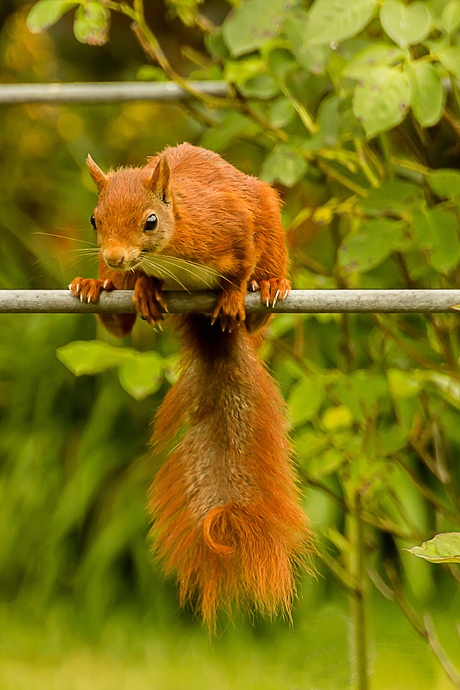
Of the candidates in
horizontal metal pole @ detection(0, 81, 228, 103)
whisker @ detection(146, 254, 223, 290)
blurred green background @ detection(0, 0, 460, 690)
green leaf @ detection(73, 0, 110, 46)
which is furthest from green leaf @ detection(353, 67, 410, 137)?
horizontal metal pole @ detection(0, 81, 228, 103)

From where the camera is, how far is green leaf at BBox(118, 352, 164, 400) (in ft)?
3.95

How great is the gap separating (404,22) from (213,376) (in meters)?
0.52

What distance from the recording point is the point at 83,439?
2.61 metres

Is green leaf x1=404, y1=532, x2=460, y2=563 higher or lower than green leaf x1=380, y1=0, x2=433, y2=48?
above

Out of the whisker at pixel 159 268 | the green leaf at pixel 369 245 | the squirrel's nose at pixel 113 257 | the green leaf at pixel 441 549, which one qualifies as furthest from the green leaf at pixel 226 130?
the green leaf at pixel 441 549

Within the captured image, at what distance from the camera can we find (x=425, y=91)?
113cm

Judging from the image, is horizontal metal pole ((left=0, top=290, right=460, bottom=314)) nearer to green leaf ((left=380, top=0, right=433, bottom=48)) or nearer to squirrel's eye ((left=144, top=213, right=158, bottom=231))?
squirrel's eye ((left=144, top=213, right=158, bottom=231))

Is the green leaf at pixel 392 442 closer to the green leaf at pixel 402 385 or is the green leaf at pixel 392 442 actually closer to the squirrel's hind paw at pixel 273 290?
the green leaf at pixel 402 385

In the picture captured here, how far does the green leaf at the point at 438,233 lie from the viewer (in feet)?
4.12

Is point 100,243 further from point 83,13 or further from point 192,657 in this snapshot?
point 192,657

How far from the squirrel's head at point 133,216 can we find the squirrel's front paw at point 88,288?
67mm

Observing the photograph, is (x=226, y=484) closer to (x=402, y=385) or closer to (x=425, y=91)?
(x=402, y=385)

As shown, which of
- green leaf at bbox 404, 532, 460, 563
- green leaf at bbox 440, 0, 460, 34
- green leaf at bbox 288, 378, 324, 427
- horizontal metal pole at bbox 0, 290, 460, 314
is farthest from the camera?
green leaf at bbox 288, 378, 324, 427

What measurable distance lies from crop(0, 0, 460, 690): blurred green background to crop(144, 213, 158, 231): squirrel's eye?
0.26m
